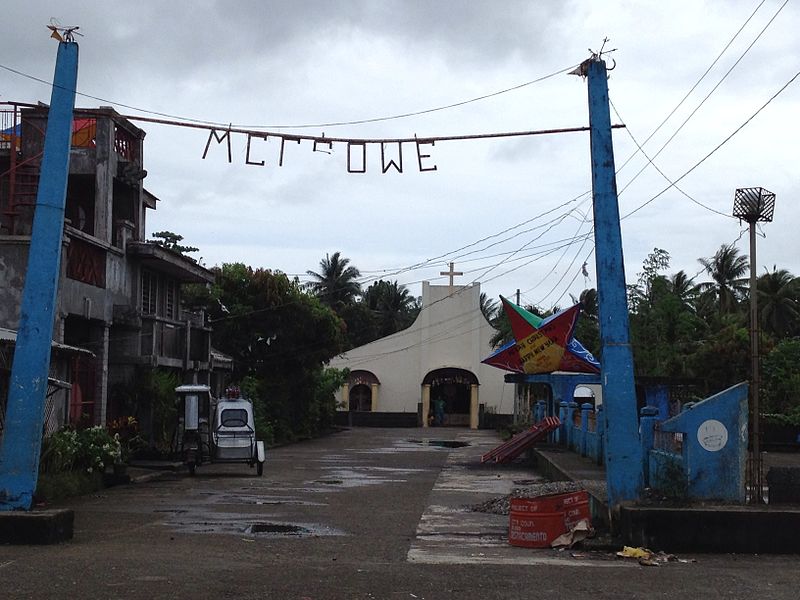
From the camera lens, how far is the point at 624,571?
35.5 ft

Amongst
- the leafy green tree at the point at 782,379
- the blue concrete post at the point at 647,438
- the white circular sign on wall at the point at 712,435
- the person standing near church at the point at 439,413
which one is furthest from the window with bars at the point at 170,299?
the person standing near church at the point at 439,413

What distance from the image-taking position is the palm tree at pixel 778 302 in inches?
2295

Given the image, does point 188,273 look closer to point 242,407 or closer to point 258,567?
point 242,407

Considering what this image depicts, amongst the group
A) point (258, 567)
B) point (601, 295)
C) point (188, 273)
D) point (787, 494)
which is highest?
point (188, 273)

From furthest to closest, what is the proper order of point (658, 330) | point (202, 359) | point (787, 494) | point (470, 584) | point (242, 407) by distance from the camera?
point (658, 330) < point (202, 359) < point (242, 407) < point (787, 494) < point (470, 584)

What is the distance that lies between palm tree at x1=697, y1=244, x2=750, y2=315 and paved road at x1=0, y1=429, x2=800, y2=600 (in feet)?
146

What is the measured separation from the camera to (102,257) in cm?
2606

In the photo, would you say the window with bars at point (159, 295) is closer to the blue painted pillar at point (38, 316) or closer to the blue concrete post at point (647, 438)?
the blue painted pillar at point (38, 316)

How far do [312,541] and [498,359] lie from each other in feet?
A: 66.7

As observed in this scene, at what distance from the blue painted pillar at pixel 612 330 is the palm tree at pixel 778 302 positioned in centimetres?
4745

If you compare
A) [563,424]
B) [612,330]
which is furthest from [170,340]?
[612,330]

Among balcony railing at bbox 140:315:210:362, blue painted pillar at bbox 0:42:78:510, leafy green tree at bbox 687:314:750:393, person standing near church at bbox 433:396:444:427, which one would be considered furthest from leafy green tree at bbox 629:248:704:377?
blue painted pillar at bbox 0:42:78:510

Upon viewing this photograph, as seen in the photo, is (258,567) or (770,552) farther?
(770,552)

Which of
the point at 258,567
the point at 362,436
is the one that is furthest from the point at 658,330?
the point at 258,567
